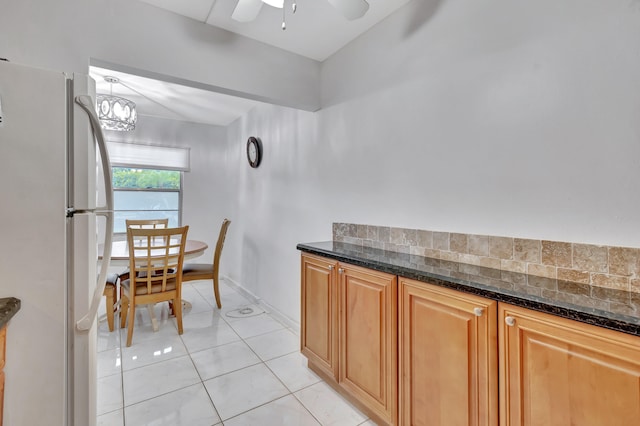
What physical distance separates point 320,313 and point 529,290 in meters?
1.26

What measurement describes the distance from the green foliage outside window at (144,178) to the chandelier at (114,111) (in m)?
1.36

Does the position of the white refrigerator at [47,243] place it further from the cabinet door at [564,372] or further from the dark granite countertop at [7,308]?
the cabinet door at [564,372]

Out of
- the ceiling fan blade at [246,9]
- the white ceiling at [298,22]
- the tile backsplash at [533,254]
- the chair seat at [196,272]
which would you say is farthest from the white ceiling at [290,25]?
the chair seat at [196,272]

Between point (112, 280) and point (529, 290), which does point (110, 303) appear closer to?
point (112, 280)

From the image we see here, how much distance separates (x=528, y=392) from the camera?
984 millimetres

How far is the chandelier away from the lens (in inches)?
113

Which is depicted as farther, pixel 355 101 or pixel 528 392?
pixel 355 101

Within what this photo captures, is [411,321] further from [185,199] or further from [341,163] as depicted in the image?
Result: [185,199]

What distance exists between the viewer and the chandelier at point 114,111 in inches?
113

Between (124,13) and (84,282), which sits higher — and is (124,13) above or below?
above

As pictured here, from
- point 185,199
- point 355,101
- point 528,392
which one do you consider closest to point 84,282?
point 528,392

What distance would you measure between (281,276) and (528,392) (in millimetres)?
2427

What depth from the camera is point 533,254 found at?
130cm

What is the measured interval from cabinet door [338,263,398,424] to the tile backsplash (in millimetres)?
398
